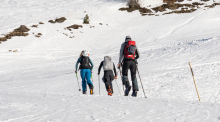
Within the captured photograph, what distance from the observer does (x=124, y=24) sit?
35688 mm

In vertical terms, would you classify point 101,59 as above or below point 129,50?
below

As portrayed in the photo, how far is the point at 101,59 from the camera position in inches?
727

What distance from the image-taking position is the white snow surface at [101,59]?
456cm

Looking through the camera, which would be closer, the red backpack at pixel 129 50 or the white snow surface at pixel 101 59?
the white snow surface at pixel 101 59

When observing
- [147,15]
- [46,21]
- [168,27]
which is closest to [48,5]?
[46,21]

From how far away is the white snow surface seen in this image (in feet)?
15.0

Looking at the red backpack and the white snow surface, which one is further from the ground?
the red backpack

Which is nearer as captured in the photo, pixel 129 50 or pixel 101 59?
pixel 129 50

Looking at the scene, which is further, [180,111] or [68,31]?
[68,31]

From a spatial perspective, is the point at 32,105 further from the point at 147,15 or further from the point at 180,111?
the point at 147,15

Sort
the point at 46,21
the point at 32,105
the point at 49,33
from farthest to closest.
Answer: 1. the point at 46,21
2. the point at 49,33
3. the point at 32,105

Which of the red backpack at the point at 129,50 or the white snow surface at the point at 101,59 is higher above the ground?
the red backpack at the point at 129,50

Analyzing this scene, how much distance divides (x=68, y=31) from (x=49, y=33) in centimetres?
279

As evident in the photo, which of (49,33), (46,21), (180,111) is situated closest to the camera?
(180,111)
